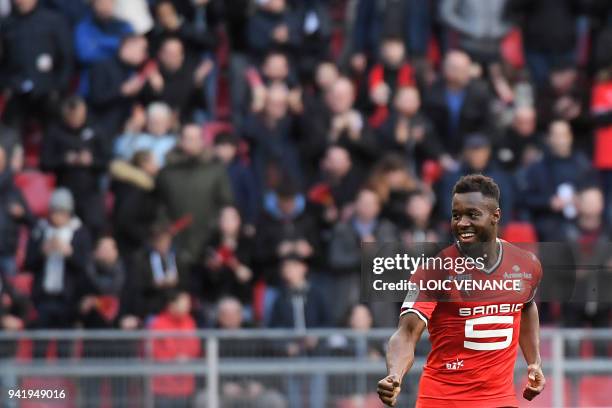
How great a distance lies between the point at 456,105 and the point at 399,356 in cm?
801

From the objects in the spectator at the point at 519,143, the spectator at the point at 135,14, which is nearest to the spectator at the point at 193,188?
the spectator at the point at 135,14

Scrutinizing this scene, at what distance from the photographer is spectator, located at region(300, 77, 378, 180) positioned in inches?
597

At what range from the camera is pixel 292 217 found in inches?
577

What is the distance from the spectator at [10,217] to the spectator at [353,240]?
2.70 meters

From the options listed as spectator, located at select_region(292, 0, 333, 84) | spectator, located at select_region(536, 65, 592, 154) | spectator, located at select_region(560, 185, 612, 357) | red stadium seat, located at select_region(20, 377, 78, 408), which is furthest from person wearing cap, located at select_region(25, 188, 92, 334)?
spectator, located at select_region(536, 65, 592, 154)

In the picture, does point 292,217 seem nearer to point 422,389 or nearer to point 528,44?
point 528,44

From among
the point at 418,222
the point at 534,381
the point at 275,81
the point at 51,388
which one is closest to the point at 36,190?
the point at 275,81

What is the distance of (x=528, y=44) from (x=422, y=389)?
8737 millimetres

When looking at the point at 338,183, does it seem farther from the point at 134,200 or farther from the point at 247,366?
the point at 247,366

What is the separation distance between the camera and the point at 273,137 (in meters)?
15.3

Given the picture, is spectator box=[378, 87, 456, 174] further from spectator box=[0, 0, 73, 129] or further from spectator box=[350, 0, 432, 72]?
spectator box=[0, 0, 73, 129]

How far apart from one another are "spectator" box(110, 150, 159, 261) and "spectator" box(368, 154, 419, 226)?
198cm

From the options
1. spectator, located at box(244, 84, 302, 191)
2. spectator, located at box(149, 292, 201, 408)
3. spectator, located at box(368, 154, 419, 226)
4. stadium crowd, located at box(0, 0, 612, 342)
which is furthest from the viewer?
spectator, located at box(244, 84, 302, 191)

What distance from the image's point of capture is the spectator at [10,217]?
14516mm
